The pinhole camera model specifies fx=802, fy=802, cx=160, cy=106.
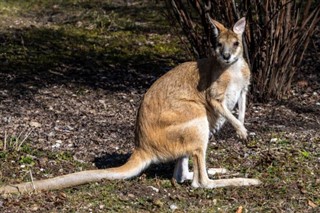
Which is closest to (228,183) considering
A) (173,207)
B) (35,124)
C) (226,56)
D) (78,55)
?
(173,207)

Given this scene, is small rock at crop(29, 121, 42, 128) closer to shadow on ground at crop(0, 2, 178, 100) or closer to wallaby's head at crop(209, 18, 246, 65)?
shadow on ground at crop(0, 2, 178, 100)

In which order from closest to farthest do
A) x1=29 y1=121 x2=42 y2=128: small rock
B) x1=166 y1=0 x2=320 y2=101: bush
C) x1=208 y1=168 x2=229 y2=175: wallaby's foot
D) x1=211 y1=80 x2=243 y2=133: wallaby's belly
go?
x1=211 y1=80 x2=243 y2=133: wallaby's belly
x1=208 y1=168 x2=229 y2=175: wallaby's foot
x1=29 y1=121 x2=42 y2=128: small rock
x1=166 y1=0 x2=320 y2=101: bush

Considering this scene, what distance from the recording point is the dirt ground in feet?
17.7

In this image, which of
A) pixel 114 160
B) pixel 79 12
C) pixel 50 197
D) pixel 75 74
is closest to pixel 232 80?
pixel 114 160

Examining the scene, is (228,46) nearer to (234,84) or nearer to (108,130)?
(234,84)

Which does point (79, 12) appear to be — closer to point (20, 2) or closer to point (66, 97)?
point (20, 2)

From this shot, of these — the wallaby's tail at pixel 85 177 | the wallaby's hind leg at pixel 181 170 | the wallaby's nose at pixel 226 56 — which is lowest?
the wallaby's hind leg at pixel 181 170

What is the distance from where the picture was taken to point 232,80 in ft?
Answer: 19.5

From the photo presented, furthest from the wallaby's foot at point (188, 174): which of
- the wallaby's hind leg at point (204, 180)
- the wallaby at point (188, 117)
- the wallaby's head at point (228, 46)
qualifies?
the wallaby's head at point (228, 46)

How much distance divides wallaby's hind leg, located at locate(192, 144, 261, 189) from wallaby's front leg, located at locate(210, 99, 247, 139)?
32 cm

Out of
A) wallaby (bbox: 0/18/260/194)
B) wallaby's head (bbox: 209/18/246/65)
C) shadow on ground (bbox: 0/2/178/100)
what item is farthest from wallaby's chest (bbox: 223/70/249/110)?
shadow on ground (bbox: 0/2/178/100)

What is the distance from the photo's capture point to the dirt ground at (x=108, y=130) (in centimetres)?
540

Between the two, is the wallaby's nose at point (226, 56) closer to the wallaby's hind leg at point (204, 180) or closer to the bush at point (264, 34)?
the wallaby's hind leg at point (204, 180)

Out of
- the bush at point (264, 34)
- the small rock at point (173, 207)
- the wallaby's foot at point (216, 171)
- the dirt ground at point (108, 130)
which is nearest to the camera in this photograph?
the small rock at point (173, 207)
